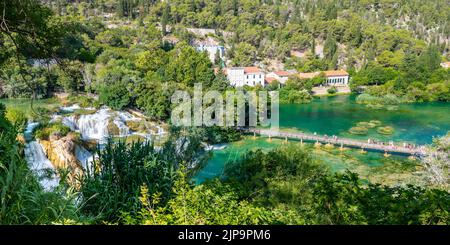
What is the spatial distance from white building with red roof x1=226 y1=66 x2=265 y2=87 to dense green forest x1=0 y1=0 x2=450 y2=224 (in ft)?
11.6

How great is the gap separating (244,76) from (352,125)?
14.1 meters

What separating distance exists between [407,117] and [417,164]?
1061cm

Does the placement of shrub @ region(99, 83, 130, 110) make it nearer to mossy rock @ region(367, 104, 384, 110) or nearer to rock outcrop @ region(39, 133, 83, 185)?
rock outcrop @ region(39, 133, 83, 185)

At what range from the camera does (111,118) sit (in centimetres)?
1894

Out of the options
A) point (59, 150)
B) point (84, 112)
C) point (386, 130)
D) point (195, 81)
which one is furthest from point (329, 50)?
point (59, 150)

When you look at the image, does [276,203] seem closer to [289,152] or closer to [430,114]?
[289,152]

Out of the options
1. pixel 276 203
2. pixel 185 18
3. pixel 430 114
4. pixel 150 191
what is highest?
pixel 185 18

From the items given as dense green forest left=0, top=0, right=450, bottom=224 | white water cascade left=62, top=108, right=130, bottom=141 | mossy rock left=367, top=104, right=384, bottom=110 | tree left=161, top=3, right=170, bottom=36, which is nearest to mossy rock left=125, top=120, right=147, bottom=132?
white water cascade left=62, top=108, right=130, bottom=141

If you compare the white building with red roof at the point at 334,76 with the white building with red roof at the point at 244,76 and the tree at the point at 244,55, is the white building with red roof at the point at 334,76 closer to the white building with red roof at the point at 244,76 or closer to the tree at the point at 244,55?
the white building with red roof at the point at 244,76

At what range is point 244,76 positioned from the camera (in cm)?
3431

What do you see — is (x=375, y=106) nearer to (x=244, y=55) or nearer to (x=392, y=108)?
(x=392, y=108)

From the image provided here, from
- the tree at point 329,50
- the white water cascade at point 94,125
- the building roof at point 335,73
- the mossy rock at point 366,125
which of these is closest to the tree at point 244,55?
the tree at point 329,50

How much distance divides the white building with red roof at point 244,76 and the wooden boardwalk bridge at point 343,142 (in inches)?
556

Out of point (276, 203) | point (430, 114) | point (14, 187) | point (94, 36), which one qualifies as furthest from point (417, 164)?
point (94, 36)
